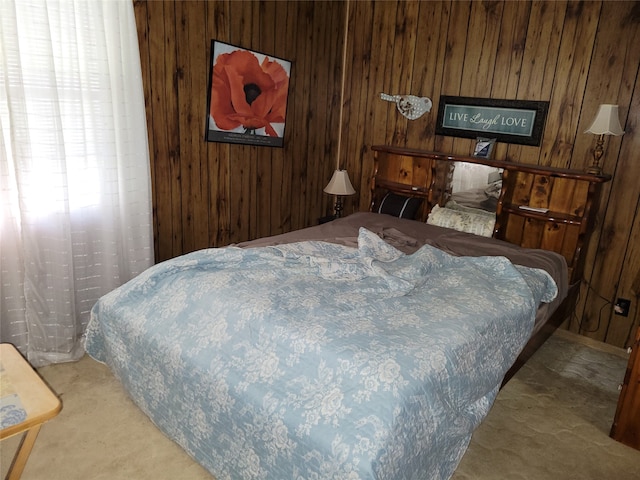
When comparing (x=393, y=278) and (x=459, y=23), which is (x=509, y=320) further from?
(x=459, y=23)

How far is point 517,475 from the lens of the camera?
1881mm

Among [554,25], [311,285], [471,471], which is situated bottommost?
[471,471]

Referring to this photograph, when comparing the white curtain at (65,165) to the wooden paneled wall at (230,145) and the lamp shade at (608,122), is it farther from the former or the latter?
the lamp shade at (608,122)

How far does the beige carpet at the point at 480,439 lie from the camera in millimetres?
1827

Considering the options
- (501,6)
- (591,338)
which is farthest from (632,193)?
(501,6)

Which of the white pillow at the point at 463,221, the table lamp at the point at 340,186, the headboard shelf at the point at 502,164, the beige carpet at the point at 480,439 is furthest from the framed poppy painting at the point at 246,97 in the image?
the beige carpet at the point at 480,439

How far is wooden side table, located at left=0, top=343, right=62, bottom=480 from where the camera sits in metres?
1.31

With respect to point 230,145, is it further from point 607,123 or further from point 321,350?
point 607,123

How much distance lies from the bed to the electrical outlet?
97 cm

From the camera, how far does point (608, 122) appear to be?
8.76 ft

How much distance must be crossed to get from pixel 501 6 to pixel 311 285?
257 centimetres

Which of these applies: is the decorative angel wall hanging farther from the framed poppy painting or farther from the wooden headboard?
the framed poppy painting

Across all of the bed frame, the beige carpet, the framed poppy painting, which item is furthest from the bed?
the framed poppy painting

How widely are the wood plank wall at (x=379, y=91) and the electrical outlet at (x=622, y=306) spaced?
4 centimetres
